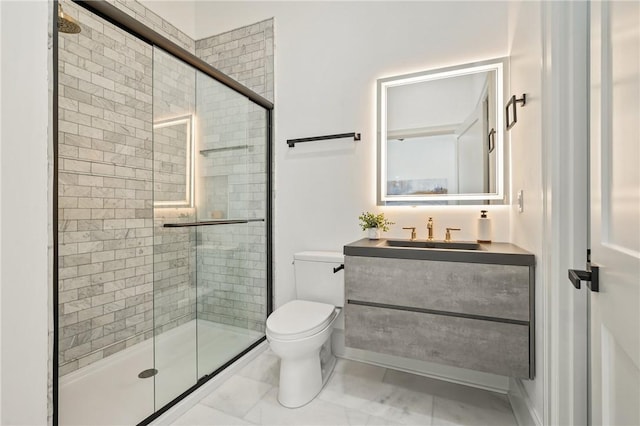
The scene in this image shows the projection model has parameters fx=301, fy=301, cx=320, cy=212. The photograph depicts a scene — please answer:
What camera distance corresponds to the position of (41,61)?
83cm

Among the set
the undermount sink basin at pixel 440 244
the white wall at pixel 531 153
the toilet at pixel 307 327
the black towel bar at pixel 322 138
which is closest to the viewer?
the white wall at pixel 531 153

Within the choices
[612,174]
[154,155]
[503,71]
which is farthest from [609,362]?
[154,155]

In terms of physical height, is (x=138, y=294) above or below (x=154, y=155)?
below

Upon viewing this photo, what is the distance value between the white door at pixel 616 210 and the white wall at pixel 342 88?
3.97 ft

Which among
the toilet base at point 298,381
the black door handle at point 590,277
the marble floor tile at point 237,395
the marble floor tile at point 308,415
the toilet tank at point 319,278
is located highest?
the black door handle at point 590,277

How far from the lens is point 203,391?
5.74ft

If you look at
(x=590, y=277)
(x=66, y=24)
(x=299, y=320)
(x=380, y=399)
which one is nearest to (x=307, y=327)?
(x=299, y=320)

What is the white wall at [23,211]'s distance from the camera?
28.9 inches

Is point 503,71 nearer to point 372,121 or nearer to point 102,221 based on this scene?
point 372,121

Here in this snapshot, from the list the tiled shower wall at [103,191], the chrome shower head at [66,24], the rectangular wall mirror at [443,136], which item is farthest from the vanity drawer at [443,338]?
the chrome shower head at [66,24]

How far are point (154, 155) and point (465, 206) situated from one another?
193cm

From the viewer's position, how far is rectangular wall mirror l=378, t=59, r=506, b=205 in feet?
6.27

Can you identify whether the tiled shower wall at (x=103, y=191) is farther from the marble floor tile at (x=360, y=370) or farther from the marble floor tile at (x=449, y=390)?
the marble floor tile at (x=449, y=390)

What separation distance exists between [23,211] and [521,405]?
217 cm
